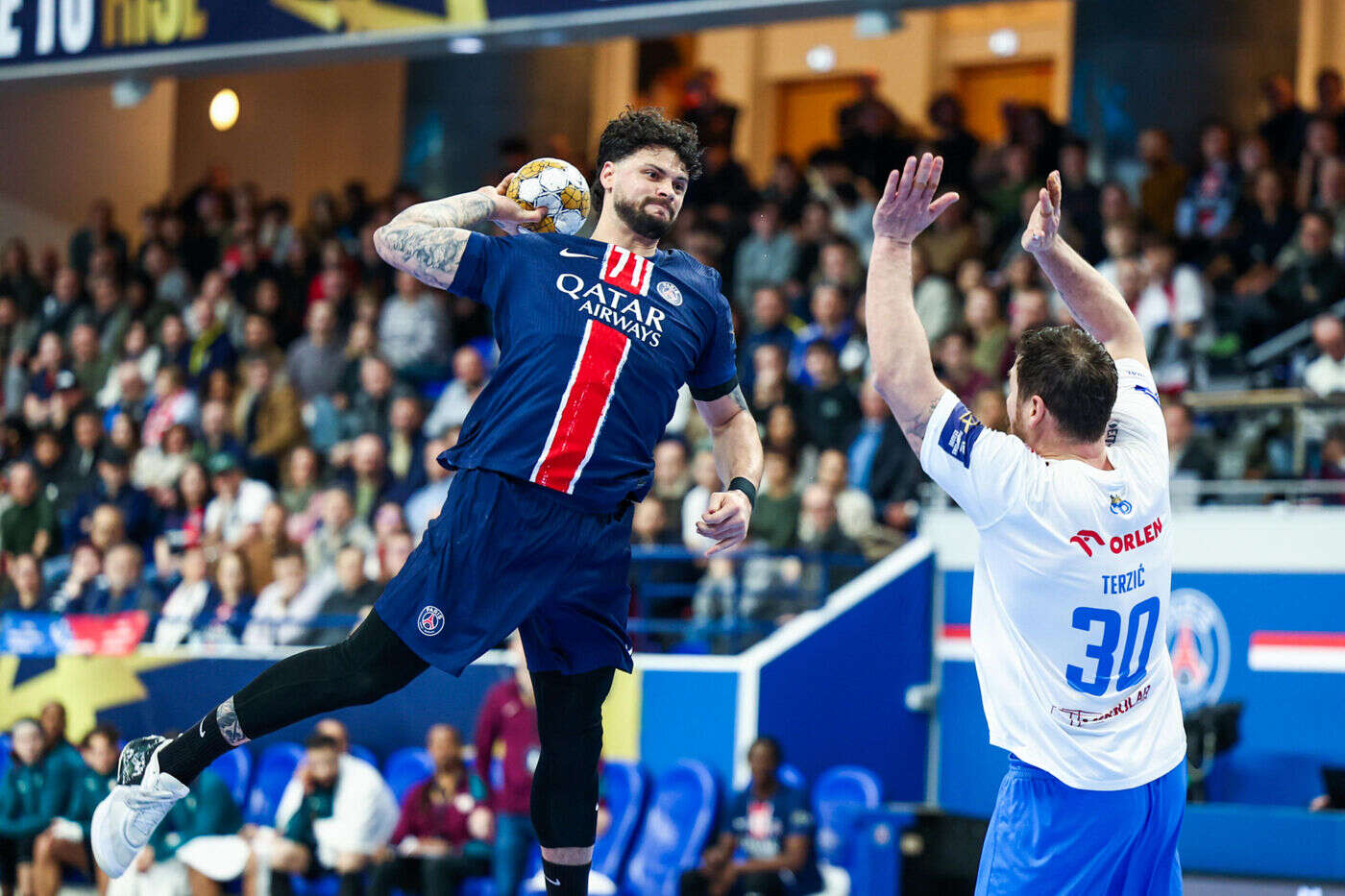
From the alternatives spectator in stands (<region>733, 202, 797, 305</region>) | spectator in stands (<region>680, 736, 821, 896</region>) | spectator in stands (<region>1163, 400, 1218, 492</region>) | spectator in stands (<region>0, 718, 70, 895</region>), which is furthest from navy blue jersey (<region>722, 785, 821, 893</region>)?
spectator in stands (<region>733, 202, 797, 305</region>)

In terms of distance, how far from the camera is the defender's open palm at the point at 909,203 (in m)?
4.44

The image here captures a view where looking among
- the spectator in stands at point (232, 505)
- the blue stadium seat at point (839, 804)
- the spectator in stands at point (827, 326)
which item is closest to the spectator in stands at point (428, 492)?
the spectator in stands at point (232, 505)

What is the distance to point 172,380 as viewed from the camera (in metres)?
15.6

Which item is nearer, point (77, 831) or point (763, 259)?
point (77, 831)

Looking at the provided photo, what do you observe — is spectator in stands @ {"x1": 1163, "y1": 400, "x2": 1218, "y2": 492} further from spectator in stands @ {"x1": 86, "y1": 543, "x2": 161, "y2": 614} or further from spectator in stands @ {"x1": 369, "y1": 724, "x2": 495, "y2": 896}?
spectator in stands @ {"x1": 86, "y1": 543, "x2": 161, "y2": 614}

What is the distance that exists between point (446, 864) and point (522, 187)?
6.63m

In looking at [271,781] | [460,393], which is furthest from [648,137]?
[460,393]

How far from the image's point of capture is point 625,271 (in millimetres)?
4730

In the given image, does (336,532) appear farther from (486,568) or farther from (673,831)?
(486,568)

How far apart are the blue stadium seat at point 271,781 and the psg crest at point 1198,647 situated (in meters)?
5.75

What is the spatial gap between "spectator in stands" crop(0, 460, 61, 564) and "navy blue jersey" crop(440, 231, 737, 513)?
36.4ft

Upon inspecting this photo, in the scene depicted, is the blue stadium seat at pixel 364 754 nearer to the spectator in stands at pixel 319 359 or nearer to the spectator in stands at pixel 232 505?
the spectator in stands at pixel 232 505

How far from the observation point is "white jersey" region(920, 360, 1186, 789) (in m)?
4.34

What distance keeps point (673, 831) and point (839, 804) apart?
1.00 m
